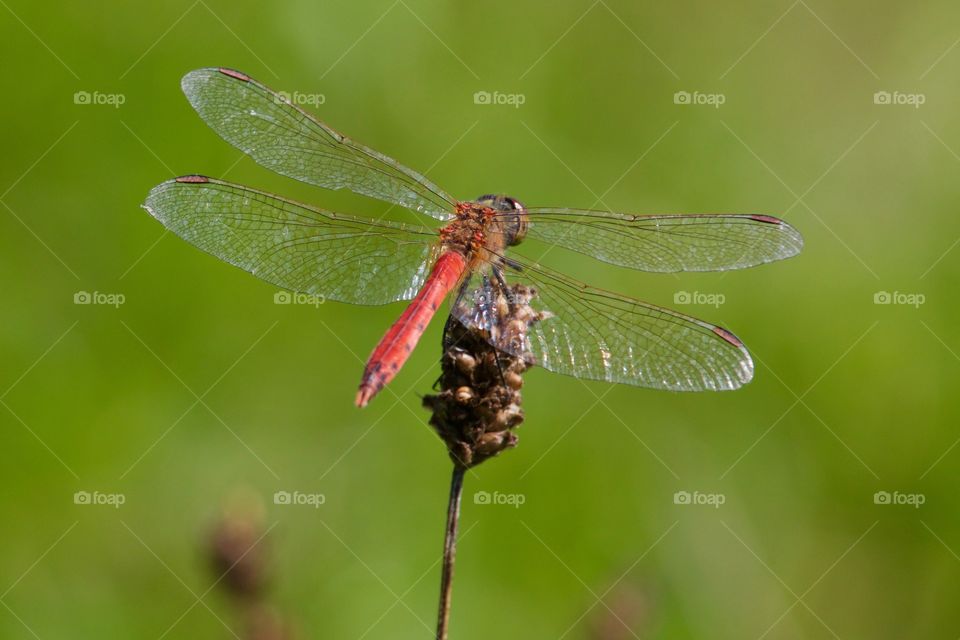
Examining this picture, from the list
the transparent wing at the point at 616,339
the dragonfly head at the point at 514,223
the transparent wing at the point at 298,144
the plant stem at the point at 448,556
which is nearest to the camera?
the plant stem at the point at 448,556

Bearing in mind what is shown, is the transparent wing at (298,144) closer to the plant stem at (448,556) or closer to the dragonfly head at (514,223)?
the dragonfly head at (514,223)

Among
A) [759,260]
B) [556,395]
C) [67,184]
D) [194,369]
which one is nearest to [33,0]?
[67,184]

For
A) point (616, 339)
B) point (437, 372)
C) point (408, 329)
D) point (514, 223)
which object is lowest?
point (408, 329)

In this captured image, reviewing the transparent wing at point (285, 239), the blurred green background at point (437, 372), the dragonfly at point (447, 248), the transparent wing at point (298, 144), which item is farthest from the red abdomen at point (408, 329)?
the blurred green background at point (437, 372)

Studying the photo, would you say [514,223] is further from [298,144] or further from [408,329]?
[298,144]

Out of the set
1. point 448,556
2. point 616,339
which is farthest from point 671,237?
point 448,556

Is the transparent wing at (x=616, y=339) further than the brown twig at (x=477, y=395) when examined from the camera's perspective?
Yes
